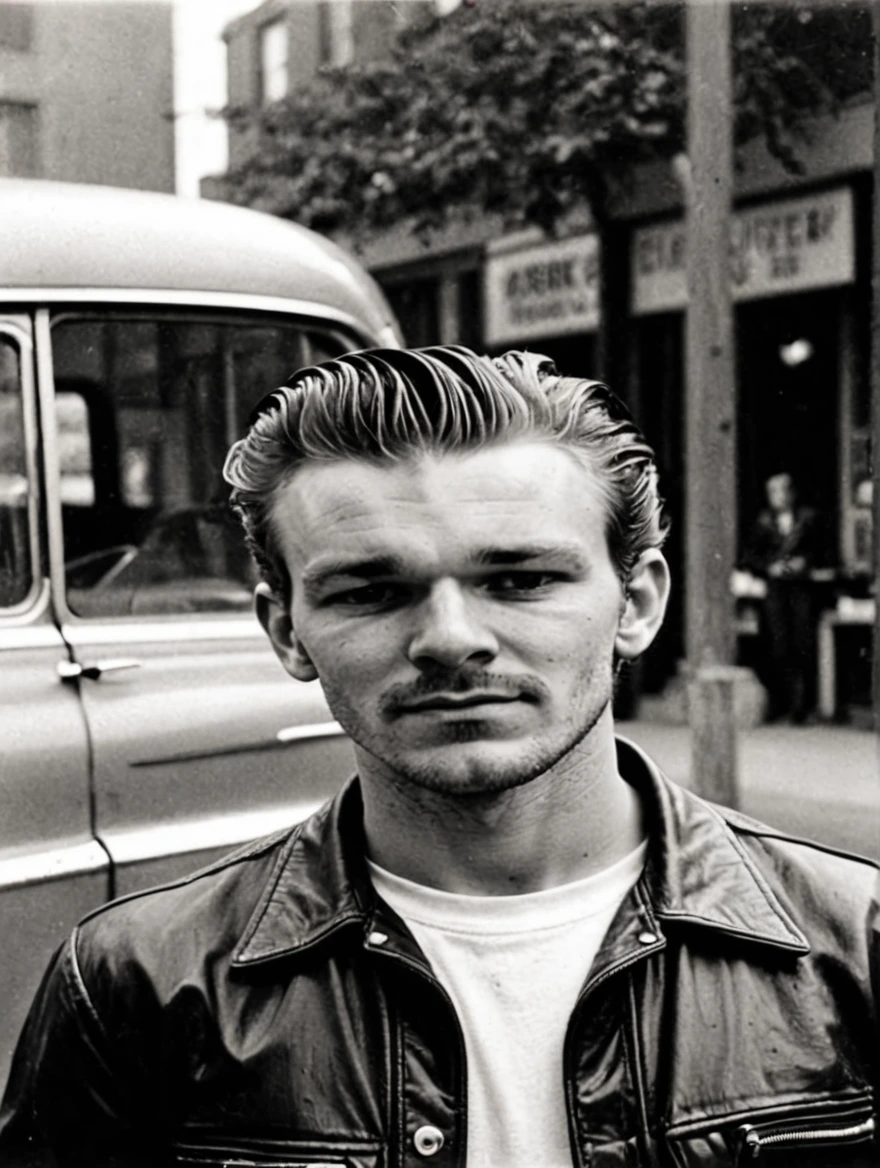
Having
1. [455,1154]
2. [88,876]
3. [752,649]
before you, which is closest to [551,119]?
[88,876]

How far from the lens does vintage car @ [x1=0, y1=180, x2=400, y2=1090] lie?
95.4 inches

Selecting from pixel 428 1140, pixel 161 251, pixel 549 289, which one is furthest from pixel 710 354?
pixel 549 289

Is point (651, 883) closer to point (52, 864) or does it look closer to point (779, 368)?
→ point (52, 864)

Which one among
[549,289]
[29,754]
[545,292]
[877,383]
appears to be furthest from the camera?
[545,292]

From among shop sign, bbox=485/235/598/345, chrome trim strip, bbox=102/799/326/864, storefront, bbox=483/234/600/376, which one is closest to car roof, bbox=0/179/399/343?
chrome trim strip, bbox=102/799/326/864

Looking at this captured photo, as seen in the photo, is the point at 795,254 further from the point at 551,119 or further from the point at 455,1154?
the point at 455,1154

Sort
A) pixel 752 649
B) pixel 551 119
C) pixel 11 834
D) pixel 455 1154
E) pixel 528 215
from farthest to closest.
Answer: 1. pixel 752 649
2. pixel 528 215
3. pixel 551 119
4. pixel 11 834
5. pixel 455 1154

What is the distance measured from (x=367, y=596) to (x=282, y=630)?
0.12m

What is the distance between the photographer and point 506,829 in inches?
49.1

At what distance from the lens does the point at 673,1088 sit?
3.90 ft

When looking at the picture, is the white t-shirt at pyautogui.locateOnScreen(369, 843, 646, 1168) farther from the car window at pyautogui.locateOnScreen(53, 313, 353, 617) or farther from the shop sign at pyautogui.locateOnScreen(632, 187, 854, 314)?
the shop sign at pyautogui.locateOnScreen(632, 187, 854, 314)

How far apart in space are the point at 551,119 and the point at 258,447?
3.35 metres

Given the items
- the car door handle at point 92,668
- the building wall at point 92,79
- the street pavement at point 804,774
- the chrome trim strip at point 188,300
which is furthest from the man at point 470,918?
the street pavement at point 804,774

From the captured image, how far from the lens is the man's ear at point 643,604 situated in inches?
50.1
